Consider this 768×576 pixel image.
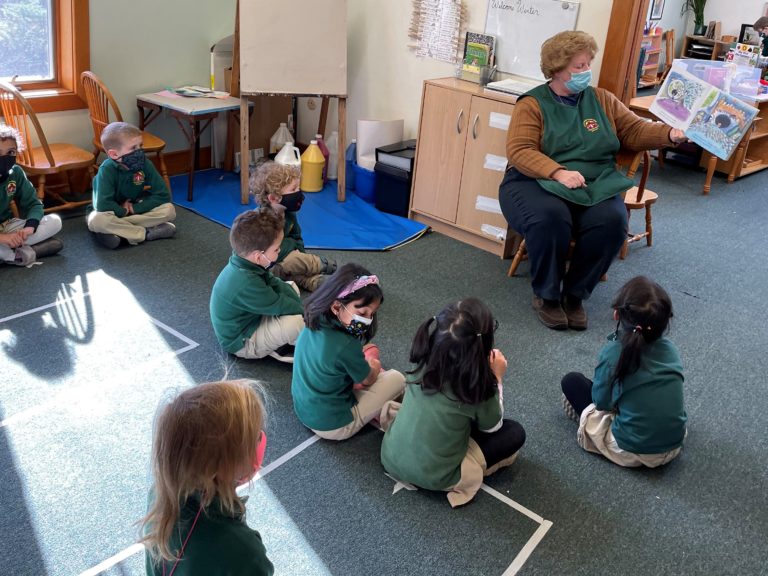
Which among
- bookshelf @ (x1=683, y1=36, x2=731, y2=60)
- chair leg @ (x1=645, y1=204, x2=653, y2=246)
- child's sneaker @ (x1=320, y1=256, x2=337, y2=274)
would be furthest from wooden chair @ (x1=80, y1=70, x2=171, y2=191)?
bookshelf @ (x1=683, y1=36, x2=731, y2=60)

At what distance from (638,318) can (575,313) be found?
1219mm

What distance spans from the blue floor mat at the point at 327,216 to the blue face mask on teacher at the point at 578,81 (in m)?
1.29

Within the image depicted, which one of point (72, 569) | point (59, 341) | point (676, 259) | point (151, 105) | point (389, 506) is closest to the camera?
point (72, 569)

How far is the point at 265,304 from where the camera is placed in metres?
2.68

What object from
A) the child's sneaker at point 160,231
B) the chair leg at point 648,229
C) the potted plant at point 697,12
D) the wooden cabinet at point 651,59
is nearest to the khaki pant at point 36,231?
the child's sneaker at point 160,231

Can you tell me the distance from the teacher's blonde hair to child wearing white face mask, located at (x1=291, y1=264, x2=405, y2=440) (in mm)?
1741

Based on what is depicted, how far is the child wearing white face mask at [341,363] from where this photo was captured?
2.15 metres

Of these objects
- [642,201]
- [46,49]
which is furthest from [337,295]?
[46,49]

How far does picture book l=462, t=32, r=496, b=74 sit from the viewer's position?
419 cm

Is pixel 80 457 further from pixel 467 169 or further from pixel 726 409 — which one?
pixel 467 169

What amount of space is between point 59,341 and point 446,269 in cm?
194

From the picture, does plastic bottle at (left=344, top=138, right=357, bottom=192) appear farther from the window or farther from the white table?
the window

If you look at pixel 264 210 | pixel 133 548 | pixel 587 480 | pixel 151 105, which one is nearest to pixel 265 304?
pixel 264 210

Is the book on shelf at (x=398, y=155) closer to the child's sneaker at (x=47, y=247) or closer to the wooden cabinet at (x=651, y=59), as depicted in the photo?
the child's sneaker at (x=47, y=247)
